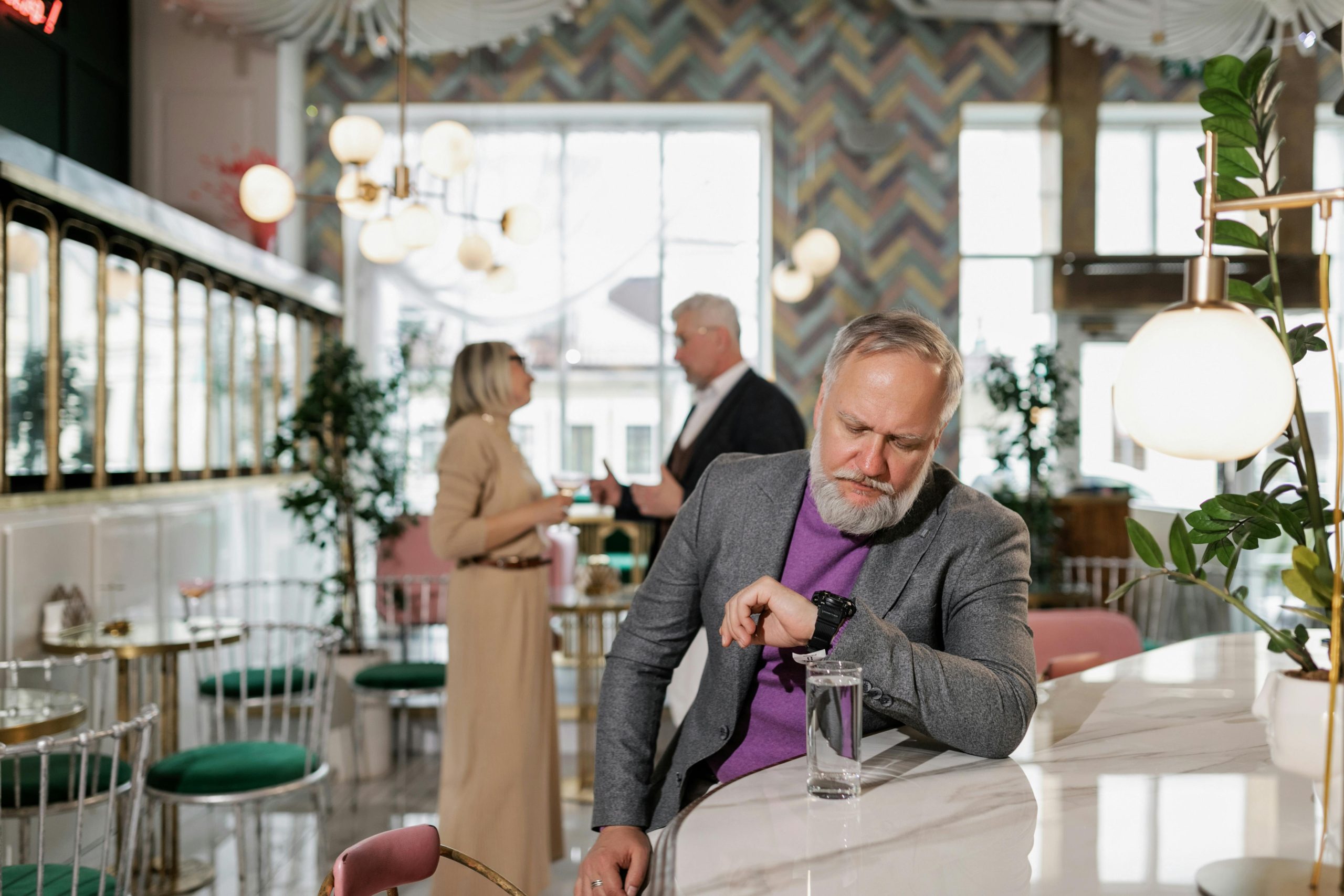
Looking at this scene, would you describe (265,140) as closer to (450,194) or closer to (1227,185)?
(450,194)

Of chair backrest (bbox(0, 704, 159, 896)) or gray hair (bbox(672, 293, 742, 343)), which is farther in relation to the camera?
gray hair (bbox(672, 293, 742, 343))

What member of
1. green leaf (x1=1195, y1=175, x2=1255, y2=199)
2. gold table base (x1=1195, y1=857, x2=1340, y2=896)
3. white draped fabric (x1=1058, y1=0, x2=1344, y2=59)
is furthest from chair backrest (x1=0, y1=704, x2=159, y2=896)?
white draped fabric (x1=1058, y1=0, x2=1344, y2=59)

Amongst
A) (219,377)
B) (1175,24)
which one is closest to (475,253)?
(219,377)

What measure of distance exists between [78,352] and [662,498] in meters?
2.61

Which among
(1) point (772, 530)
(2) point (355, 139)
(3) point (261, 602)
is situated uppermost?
(2) point (355, 139)

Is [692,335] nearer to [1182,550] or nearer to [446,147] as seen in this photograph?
[446,147]

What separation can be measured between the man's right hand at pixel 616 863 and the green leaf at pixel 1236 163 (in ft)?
3.77

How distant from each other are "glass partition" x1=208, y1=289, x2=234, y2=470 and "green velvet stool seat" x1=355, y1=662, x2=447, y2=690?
178 cm

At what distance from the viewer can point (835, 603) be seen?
1.43 m

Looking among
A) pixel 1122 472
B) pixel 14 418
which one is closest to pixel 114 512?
pixel 14 418

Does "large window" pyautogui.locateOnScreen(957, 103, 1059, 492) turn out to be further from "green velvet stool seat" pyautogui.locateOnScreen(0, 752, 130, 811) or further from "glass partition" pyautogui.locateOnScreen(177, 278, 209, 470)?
"green velvet stool seat" pyautogui.locateOnScreen(0, 752, 130, 811)

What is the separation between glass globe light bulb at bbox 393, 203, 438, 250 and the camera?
452 cm

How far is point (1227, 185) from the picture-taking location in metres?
1.21

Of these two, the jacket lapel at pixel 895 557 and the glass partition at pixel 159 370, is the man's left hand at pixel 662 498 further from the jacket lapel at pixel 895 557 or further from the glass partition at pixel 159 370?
the glass partition at pixel 159 370
